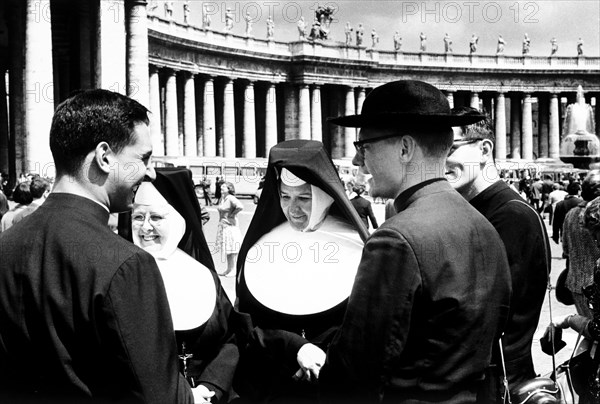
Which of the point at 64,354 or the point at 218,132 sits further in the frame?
the point at 218,132

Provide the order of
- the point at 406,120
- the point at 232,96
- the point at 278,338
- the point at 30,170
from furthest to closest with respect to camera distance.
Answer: the point at 232,96
the point at 30,170
the point at 278,338
the point at 406,120

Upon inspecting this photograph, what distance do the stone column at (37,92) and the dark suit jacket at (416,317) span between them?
2338 cm

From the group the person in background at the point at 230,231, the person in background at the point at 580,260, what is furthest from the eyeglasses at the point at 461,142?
the person in background at the point at 230,231

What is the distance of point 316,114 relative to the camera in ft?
232

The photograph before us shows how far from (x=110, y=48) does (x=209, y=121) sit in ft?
102

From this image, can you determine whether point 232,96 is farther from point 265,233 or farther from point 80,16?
point 265,233

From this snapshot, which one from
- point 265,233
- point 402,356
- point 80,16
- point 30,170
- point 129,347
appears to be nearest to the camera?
point 129,347

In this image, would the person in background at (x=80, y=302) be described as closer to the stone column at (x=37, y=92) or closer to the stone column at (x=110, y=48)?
the stone column at (x=37, y=92)

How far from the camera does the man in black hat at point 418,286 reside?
312cm

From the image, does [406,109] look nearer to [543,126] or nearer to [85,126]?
[85,126]

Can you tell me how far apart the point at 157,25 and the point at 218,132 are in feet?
38.4

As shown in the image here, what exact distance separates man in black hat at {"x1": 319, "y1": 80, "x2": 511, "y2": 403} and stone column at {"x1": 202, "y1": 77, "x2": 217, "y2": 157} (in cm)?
5688

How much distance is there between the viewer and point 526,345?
5.05 m

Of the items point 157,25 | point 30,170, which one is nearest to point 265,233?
point 30,170
